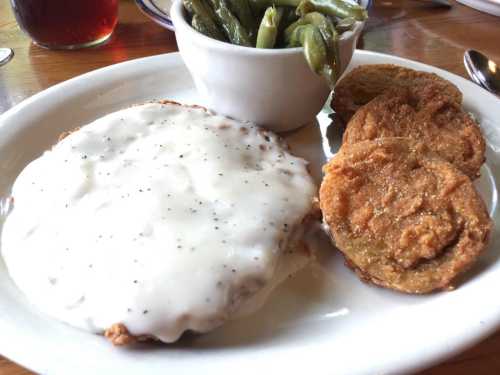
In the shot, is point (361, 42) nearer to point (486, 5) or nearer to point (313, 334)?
point (486, 5)

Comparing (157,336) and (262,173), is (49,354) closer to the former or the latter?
(157,336)

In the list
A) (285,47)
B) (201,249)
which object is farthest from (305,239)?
(285,47)

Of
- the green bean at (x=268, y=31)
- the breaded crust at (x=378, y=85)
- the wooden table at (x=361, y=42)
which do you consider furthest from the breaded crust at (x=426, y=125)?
the wooden table at (x=361, y=42)

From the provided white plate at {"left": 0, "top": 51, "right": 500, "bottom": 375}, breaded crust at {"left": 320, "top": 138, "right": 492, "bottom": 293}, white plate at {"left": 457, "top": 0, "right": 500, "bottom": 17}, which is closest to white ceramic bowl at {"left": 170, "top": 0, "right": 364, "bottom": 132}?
breaded crust at {"left": 320, "top": 138, "right": 492, "bottom": 293}

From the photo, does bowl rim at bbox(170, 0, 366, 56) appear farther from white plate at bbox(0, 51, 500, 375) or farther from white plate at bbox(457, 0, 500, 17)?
white plate at bbox(457, 0, 500, 17)

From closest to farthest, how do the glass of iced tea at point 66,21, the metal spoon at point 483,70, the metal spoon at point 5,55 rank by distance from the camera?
Result: the metal spoon at point 483,70 < the glass of iced tea at point 66,21 < the metal spoon at point 5,55

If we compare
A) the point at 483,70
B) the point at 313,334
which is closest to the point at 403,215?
the point at 313,334

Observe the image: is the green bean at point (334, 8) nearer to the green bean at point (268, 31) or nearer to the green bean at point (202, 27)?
the green bean at point (268, 31)
